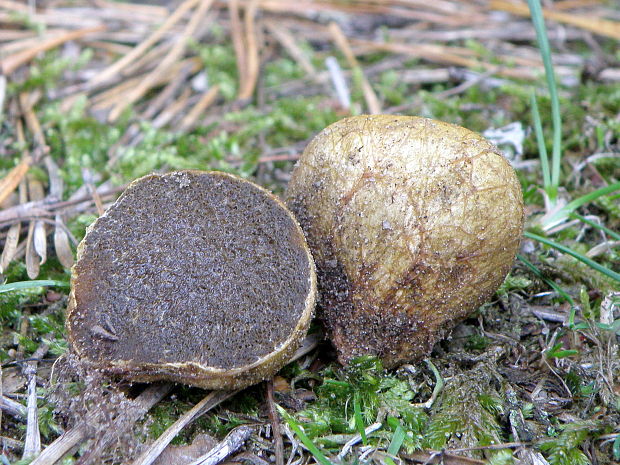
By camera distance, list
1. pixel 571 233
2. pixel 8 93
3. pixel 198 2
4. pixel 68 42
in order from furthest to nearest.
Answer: pixel 198 2 < pixel 68 42 < pixel 8 93 < pixel 571 233

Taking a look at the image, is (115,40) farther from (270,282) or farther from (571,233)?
(571,233)

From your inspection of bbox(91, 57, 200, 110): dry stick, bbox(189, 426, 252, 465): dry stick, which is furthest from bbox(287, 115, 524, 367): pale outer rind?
bbox(91, 57, 200, 110): dry stick

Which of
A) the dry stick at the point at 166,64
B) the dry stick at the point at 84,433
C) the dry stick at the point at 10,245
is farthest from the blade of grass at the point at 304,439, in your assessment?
the dry stick at the point at 166,64

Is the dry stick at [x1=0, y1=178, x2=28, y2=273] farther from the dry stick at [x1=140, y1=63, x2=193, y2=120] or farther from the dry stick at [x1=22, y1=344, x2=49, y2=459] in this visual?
the dry stick at [x1=140, y1=63, x2=193, y2=120]

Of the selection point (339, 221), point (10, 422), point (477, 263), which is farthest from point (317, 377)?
point (10, 422)

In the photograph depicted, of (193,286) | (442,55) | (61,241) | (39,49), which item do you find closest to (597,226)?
(193,286)
